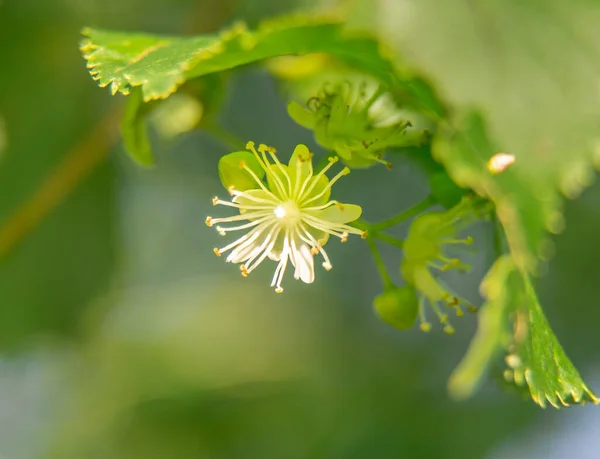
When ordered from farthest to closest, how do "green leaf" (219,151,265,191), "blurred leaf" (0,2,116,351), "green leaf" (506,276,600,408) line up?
"blurred leaf" (0,2,116,351) → "green leaf" (219,151,265,191) → "green leaf" (506,276,600,408)

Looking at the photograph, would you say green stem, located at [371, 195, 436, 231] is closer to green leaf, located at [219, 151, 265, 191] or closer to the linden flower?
the linden flower

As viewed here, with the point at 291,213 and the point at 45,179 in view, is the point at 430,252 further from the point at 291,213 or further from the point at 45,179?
the point at 45,179

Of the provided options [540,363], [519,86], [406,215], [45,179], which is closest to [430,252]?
[406,215]

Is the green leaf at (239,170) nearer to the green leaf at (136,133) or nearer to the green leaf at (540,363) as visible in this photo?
the green leaf at (136,133)

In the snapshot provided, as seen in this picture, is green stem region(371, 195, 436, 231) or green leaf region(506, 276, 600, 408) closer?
green leaf region(506, 276, 600, 408)

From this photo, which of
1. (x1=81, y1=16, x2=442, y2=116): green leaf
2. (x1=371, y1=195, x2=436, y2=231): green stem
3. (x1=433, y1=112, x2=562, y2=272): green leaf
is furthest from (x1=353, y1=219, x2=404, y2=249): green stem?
(x1=433, y1=112, x2=562, y2=272): green leaf

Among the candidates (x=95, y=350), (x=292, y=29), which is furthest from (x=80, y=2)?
(x=292, y=29)

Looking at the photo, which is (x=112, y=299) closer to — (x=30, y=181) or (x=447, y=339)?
(x=30, y=181)
